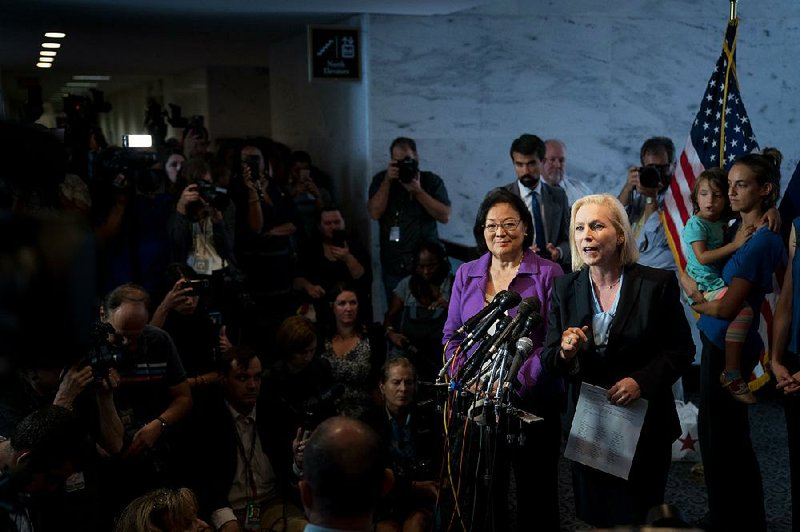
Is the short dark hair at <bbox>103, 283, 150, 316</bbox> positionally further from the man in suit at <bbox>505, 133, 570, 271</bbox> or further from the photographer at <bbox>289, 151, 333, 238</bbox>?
the photographer at <bbox>289, 151, 333, 238</bbox>

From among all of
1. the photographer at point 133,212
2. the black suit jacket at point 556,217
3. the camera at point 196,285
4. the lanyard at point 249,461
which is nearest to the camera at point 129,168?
the photographer at point 133,212

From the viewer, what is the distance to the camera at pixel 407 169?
18.5ft

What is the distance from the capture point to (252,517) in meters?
3.79

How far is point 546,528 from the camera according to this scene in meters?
3.47

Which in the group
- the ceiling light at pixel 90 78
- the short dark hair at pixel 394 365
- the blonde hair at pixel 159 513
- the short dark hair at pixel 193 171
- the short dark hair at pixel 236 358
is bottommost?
the blonde hair at pixel 159 513

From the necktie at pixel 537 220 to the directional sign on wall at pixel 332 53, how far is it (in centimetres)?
→ 160

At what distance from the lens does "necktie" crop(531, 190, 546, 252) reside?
16.9 ft

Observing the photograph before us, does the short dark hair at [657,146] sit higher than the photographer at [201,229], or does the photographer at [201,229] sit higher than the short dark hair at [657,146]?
the short dark hair at [657,146]

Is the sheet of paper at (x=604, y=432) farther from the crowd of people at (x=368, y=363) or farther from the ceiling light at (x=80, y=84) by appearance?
the ceiling light at (x=80, y=84)

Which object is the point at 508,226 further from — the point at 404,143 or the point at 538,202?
the point at 404,143

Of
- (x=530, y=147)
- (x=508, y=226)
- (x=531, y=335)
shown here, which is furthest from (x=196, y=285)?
(x=530, y=147)

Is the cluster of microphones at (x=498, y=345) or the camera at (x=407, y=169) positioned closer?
the cluster of microphones at (x=498, y=345)

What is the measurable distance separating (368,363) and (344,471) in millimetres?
2691

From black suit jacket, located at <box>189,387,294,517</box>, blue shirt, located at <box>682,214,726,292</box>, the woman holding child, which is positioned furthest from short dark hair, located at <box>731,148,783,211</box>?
black suit jacket, located at <box>189,387,294,517</box>
